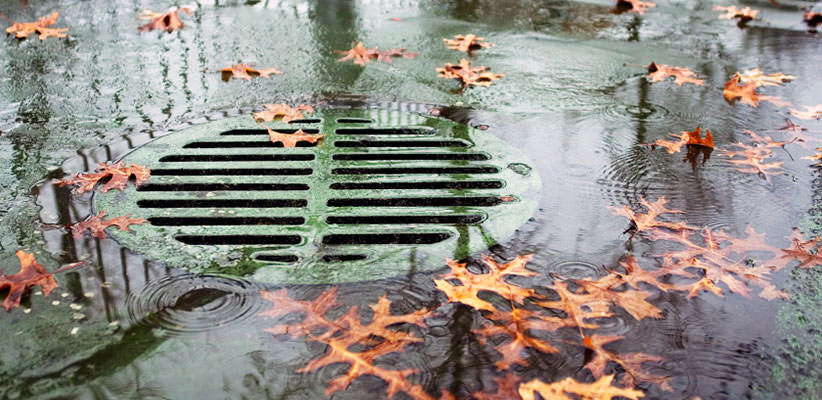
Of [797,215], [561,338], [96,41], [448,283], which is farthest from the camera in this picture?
[96,41]

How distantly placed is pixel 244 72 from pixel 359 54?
0.73 metres

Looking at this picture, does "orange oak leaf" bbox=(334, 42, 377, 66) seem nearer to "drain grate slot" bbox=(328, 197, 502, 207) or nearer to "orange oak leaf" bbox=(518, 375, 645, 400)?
"drain grate slot" bbox=(328, 197, 502, 207)

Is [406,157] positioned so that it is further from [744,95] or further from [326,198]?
[744,95]

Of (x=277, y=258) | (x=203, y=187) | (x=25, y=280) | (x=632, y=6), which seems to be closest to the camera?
(x=25, y=280)

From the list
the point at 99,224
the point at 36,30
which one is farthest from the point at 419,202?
the point at 36,30

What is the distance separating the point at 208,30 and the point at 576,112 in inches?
104

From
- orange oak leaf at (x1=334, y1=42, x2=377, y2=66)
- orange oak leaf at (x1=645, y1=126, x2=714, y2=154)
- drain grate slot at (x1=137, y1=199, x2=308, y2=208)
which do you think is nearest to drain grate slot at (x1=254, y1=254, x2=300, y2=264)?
drain grate slot at (x1=137, y1=199, x2=308, y2=208)

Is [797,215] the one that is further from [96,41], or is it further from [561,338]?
[96,41]

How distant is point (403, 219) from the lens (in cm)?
234

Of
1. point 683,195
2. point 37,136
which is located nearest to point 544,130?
point 683,195

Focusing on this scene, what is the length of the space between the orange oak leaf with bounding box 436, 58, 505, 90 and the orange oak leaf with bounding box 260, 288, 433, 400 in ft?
6.61

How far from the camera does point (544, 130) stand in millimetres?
3102

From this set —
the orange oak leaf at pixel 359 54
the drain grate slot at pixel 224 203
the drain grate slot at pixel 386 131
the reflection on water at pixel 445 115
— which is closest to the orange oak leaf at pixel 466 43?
the reflection on water at pixel 445 115

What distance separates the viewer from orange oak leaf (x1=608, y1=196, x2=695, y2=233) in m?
2.34
